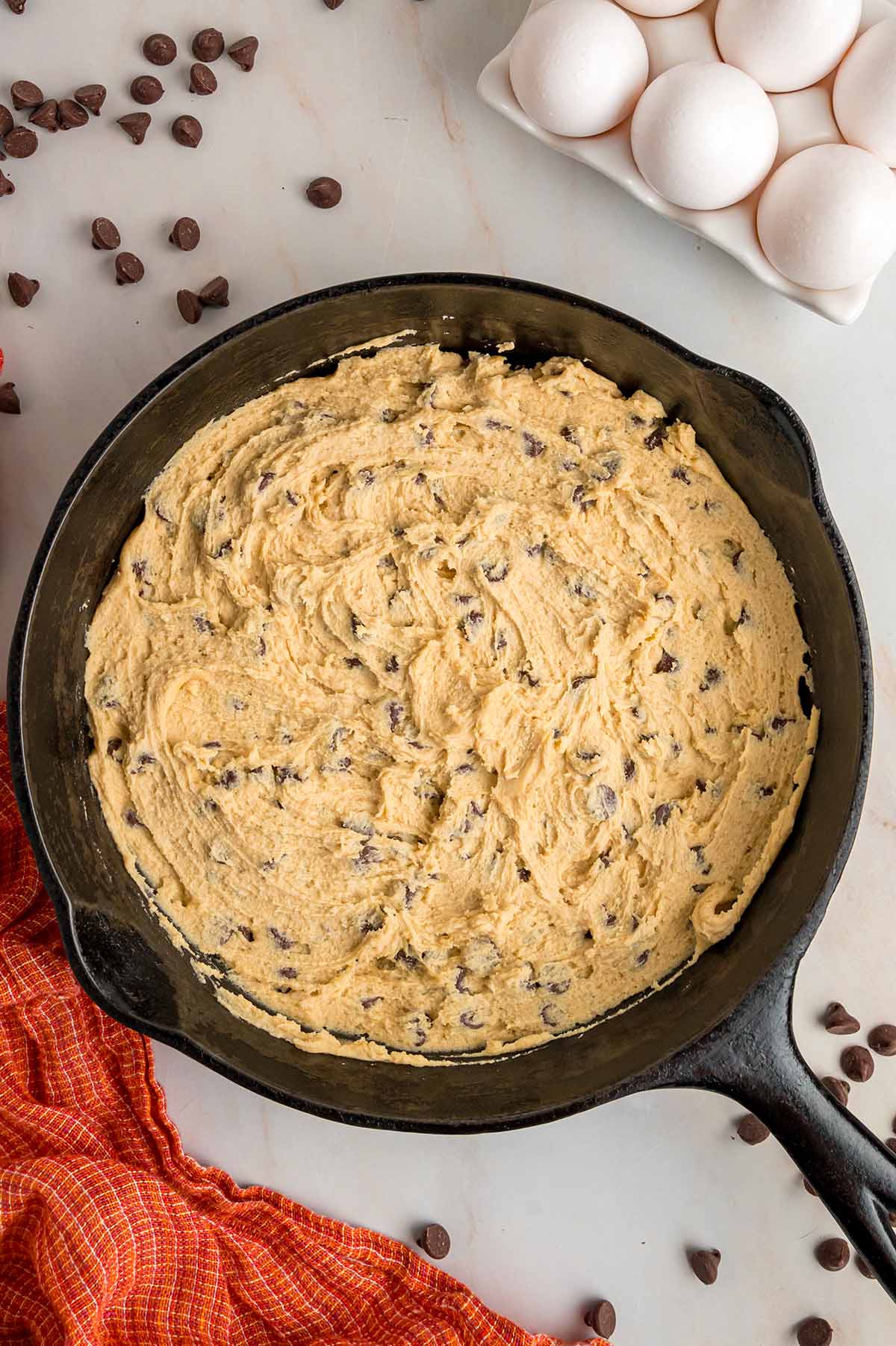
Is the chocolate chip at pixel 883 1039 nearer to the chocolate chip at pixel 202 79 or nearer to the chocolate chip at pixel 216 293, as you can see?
the chocolate chip at pixel 216 293

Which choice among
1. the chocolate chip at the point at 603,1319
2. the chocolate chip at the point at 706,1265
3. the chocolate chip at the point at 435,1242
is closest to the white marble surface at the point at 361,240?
the chocolate chip at the point at 706,1265

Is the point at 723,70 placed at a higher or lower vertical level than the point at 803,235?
higher

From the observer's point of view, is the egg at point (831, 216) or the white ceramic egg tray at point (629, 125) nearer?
the egg at point (831, 216)

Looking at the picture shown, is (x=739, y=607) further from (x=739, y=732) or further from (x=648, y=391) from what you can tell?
(x=648, y=391)

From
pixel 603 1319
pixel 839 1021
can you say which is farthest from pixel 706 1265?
pixel 839 1021

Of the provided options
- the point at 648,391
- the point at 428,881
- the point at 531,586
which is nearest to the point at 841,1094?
the point at 428,881
